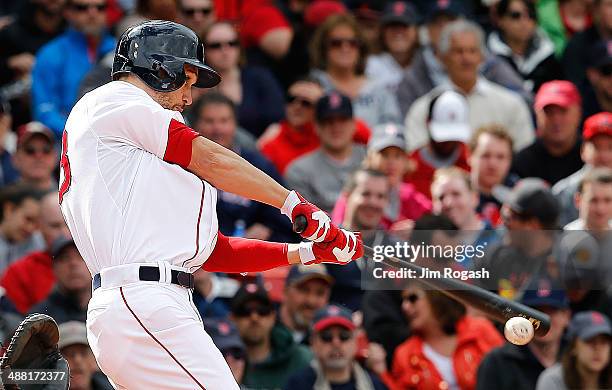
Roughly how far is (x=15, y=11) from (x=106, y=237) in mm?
7468

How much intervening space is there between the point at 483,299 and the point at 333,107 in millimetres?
4061

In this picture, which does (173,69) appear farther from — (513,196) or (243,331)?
(513,196)

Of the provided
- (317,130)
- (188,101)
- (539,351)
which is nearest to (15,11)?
(317,130)

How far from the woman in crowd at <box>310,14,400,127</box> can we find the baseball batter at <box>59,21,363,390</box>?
584 centimetres

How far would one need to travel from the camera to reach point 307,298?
8.74m

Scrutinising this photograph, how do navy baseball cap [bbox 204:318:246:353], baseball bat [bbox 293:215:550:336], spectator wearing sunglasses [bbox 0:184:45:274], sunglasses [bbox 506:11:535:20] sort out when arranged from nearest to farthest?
baseball bat [bbox 293:215:550:336]
navy baseball cap [bbox 204:318:246:353]
spectator wearing sunglasses [bbox 0:184:45:274]
sunglasses [bbox 506:11:535:20]

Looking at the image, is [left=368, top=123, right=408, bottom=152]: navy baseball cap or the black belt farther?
[left=368, top=123, right=408, bottom=152]: navy baseball cap

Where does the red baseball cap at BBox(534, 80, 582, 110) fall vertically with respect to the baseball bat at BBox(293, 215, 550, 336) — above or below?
above

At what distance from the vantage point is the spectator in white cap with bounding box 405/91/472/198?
10117mm

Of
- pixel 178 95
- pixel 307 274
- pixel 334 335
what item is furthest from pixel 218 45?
pixel 178 95

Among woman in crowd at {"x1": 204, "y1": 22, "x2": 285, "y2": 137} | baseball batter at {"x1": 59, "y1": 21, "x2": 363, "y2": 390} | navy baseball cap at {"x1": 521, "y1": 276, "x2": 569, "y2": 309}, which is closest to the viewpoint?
baseball batter at {"x1": 59, "y1": 21, "x2": 363, "y2": 390}

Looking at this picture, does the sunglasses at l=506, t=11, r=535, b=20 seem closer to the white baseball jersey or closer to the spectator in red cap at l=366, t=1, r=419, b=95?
the spectator in red cap at l=366, t=1, r=419, b=95

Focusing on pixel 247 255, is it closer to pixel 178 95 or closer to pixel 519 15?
pixel 178 95

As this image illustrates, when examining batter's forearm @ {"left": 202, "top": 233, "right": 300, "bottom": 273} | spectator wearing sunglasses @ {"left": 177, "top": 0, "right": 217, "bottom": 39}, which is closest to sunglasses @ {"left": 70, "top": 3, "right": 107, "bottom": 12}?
spectator wearing sunglasses @ {"left": 177, "top": 0, "right": 217, "bottom": 39}
